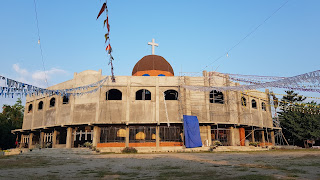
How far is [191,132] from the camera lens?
29.7 metres

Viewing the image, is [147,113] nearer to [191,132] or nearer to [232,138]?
[191,132]

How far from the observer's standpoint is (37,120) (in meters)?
36.8

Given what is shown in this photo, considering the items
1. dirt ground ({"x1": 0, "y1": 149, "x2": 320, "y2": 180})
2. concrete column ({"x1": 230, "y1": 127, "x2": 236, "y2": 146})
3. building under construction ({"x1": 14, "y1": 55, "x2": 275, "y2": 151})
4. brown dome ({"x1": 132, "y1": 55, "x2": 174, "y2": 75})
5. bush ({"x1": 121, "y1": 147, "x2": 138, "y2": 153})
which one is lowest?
bush ({"x1": 121, "y1": 147, "x2": 138, "y2": 153})

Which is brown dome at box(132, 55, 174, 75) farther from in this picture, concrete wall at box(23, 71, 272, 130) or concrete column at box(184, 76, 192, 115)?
concrete column at box(184, 76, 192, 115)

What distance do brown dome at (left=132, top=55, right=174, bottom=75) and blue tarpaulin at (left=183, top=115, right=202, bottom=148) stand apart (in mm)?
11106

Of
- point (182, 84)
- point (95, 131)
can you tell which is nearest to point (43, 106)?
point (95, 131)

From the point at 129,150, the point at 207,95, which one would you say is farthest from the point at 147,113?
the point at 207,95

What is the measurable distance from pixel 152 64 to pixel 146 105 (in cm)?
928

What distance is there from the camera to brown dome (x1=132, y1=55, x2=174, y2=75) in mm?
38078

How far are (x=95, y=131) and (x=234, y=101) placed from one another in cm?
1855

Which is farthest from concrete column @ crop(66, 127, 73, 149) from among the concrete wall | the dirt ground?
the dirt ground

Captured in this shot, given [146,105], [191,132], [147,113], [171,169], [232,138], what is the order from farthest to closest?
[232,138], [146,105], [147,113], [191,132], [171,169]

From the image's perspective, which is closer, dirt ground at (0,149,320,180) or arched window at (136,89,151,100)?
dirt ground at (0,149,320,180)

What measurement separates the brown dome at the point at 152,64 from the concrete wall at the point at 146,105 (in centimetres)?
620
